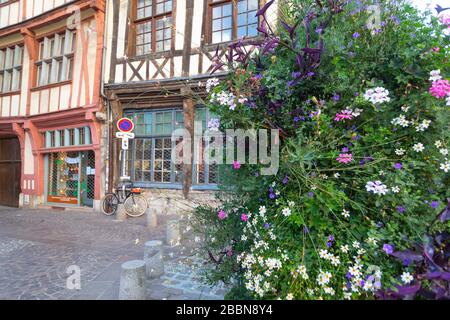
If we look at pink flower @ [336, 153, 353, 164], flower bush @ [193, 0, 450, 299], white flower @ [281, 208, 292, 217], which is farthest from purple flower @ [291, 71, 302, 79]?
white flower @ [281, 208, 292, 217]

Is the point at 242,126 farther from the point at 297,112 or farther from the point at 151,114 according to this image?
the point at 151,114

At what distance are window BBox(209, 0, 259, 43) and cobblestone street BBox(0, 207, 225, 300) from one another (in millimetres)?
5156

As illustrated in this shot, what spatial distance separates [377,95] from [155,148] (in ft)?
23.9

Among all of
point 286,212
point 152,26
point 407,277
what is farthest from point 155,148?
point 407,277

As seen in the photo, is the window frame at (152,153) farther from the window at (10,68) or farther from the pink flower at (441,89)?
the pink flower at (441,89)

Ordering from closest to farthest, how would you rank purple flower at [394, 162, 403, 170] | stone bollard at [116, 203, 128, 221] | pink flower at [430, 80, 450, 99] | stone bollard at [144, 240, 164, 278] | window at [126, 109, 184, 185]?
pink flower at [430, 80, 450, 99] < purple flower at [394, 162, 403, 170] < stone bollard at [144, 240, 164, 278] < stone bollard at [116, 203, 128, 221] < window at [126, 109, 184, 185]

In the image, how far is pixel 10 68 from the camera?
10141 mm

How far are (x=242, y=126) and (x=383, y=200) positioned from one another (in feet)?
2.98


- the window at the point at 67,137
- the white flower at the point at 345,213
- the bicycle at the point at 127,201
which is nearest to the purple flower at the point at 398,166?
the white flower at the point at 345,213

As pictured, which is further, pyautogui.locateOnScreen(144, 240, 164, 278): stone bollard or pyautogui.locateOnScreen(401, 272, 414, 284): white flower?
pyautogui.locateOnScreen(144, 240, 164, 278): stone bollard

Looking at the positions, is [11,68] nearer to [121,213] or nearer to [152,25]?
[152,25]

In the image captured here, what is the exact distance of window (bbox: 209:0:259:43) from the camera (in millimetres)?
6672

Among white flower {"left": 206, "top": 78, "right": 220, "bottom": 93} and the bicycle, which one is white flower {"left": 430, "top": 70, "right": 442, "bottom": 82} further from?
the bicycle
